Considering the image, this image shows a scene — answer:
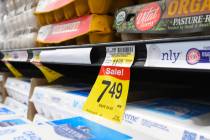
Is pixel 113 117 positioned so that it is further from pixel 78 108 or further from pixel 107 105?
pixel 78 108

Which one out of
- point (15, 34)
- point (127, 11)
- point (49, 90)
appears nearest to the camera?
point (127, 11)

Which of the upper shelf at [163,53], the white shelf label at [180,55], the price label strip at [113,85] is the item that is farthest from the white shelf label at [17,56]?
the white shelf label at [180,55]

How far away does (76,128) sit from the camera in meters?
0.67

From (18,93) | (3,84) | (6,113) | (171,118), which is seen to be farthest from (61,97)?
(3,84)

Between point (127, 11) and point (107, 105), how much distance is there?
0.83 ft

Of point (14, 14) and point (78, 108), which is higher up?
point (14, 14)

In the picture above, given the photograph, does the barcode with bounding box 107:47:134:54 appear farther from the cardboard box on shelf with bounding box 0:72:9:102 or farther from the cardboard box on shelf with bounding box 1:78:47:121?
the cardboard box on shelf with bounding box 0:72:9:102

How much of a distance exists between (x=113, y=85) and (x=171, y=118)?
187 millimetres

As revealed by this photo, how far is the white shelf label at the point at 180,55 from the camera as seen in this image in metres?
0.52

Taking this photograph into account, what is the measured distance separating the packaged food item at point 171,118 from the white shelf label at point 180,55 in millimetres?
131

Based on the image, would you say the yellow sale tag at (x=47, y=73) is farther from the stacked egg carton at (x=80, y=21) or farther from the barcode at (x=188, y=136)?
the barcode at (x=188, y=136)

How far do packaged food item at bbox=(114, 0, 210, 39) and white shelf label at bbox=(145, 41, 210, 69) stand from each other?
3 centimetres

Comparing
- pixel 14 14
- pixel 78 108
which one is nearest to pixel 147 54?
pixel 78 108

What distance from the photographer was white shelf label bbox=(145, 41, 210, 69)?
52cm
